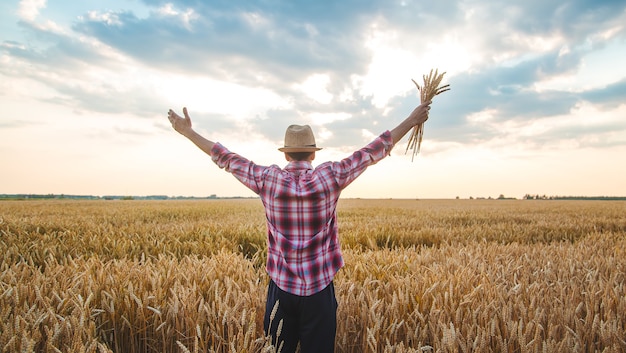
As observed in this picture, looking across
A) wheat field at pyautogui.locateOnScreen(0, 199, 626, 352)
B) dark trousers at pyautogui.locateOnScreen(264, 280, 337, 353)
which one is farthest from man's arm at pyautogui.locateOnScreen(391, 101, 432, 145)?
wheat field at pyautogui.locateOnScreen(0, 199, 626, 352)

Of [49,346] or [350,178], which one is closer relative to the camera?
[49,346]

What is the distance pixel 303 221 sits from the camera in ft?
6.81

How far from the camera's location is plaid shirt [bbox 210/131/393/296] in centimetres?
206

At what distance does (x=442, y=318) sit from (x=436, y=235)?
233 inches

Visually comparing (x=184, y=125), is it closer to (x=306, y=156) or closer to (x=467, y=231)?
(x=306, y=156)

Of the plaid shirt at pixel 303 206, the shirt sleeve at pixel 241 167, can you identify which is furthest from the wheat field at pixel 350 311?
the shirt sleeve at pixel 241 167

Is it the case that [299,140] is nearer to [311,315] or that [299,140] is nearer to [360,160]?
[360,160]

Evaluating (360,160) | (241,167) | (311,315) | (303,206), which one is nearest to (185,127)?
(241,167)

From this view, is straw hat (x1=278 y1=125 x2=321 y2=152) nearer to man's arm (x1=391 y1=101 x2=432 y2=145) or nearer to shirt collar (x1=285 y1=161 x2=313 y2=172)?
shirt collar (x1=285 y1=161 x2=313 y2=172)

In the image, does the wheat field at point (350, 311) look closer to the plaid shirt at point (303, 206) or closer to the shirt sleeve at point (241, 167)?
the plaid shirt at point (303, 206)

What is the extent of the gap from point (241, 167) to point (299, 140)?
15.4 inches

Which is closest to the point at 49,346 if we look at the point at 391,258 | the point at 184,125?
the point at 184,125

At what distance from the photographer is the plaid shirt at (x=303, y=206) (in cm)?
206

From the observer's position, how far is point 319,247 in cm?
214
